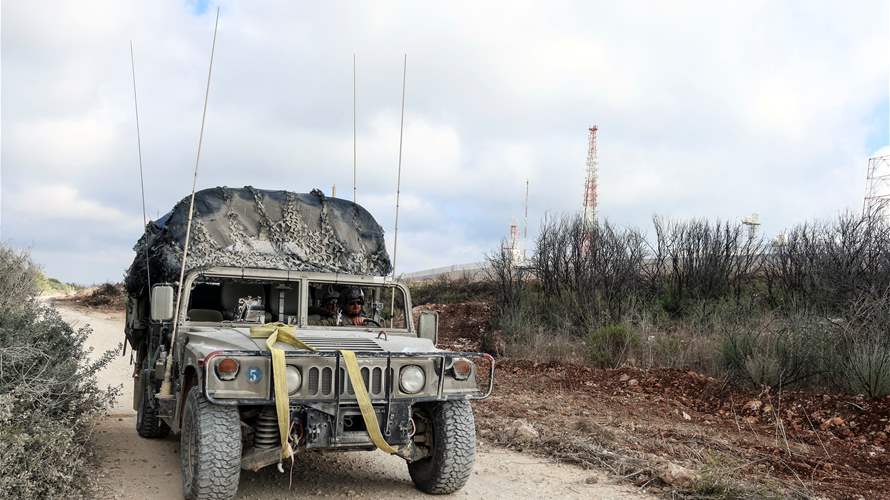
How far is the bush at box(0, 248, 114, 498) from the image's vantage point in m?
4.60

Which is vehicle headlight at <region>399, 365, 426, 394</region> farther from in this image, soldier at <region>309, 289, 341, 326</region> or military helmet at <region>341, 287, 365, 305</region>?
military helmet at <region>341, 287, 365, 305</region>

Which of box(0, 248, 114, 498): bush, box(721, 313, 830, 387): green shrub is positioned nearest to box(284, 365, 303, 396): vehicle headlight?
box(0, 248, 114, 498): bush

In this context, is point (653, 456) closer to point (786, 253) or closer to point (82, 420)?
point (82, 420)

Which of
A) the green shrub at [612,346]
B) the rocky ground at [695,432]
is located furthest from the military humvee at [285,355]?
the green shrub at [612,346]

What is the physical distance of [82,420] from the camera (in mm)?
5492

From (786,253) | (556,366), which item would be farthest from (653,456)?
(786,253)

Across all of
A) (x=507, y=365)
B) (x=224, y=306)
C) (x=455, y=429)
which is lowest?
(x=507, y=365)

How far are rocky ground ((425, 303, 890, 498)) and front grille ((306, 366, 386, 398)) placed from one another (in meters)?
2.57

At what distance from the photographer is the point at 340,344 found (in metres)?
5.30

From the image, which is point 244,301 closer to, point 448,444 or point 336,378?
point 336,378

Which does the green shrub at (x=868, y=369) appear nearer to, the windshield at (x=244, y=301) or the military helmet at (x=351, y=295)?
the military helmet at (x=351, y=295)

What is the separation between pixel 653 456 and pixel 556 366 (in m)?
7.49

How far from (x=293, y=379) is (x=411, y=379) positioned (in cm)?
82

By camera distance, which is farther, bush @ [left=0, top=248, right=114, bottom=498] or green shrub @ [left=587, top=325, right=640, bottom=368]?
green shrub @ [left=587, top=325, right=640, bottom=368]
